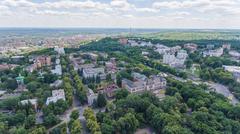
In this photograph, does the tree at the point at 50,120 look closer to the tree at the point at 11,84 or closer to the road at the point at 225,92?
the tree at the point at 11,84

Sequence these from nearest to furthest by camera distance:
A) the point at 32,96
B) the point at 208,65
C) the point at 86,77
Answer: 1. the point at 32,96
2. the point at 86,77
3. the point at 208,65

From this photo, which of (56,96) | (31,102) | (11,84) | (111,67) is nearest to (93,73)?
(111,67)

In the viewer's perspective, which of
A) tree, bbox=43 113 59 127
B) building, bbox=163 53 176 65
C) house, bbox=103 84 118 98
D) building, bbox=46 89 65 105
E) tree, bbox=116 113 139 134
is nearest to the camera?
tree, bbox=116 113 139 134

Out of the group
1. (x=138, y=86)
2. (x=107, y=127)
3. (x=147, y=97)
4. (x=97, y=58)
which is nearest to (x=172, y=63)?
(x=97, y=58)

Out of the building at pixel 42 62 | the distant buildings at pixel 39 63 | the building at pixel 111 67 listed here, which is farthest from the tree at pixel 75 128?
the building at pixel 42 62

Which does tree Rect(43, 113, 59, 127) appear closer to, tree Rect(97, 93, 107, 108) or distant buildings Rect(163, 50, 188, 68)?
tree Rect(97, 93, 107, 108)

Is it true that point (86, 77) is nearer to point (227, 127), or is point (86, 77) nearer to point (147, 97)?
point (147, 97)

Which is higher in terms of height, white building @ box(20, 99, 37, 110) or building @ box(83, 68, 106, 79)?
building @ box(83, 68, 106, 79)

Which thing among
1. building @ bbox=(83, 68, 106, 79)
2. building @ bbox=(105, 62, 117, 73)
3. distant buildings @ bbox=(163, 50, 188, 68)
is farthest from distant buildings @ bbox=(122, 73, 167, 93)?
distant buildings @ bbox=(163, 50, 188, 68)

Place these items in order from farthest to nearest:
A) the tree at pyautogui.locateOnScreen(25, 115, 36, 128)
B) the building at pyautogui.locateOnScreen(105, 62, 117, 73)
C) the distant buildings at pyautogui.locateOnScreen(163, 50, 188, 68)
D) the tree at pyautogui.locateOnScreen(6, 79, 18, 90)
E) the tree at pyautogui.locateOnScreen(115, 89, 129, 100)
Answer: the distant buildings at pyautogui.locateOnScreen(163, 50, 188, 68) < the building at pyautogui.locateOnScreen(105, 62, 117, 73) < the tree at pyautogui.locateOnScreen(6, 79, 18, 90) < the tree at pyautogui.locateOnScreen(115, 89, 129, 100) < the tree at pyautogui.locateOnScreen(25, 115, 36, 128)
